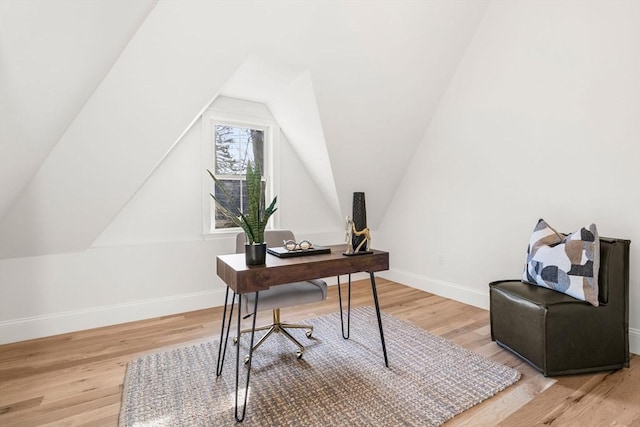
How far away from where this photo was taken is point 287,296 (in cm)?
211

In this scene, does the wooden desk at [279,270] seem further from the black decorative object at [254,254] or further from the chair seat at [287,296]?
the chair seat at [287,296]

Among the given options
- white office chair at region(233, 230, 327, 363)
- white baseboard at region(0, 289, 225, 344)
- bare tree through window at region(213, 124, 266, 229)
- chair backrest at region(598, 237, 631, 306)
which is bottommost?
white baseboard at region(0, 289, 225, 344)

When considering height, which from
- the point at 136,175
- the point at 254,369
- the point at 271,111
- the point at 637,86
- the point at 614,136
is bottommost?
the point at 254,369

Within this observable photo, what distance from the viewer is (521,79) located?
2.76 meters

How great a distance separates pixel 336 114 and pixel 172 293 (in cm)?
238

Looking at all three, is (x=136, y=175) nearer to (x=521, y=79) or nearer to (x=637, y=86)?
(x=521, y=79)

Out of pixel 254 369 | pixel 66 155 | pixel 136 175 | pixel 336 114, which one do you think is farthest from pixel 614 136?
pixel 66 155

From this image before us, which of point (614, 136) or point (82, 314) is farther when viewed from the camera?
point (82, 314)

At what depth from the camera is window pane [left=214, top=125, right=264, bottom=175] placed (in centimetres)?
338

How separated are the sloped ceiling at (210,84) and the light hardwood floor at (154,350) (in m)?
0.88

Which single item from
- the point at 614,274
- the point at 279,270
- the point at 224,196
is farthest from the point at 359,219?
the point at 224,196

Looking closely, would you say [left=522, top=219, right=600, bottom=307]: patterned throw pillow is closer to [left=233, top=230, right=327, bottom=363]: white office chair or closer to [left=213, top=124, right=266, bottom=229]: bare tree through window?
[left=233, top=230, right=327, bottom=363]: white office chair

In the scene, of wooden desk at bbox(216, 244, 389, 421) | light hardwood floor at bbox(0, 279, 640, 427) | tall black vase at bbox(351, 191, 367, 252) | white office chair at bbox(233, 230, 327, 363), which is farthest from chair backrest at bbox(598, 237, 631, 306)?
white office chair at bbox(233, 230, 327, 363)

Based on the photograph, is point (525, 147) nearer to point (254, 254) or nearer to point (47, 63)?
point (254, 254)
